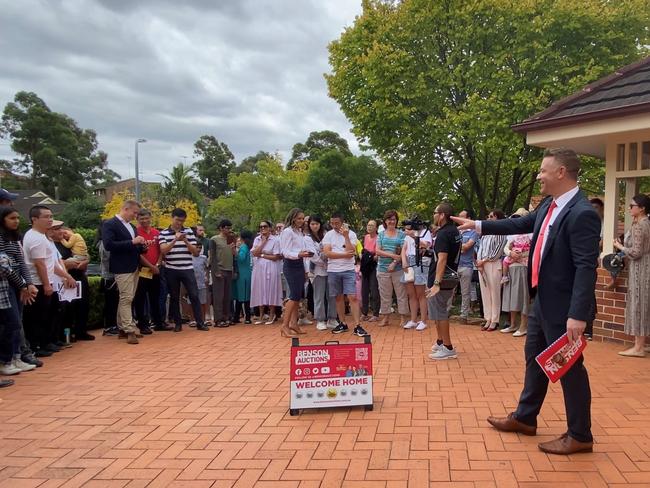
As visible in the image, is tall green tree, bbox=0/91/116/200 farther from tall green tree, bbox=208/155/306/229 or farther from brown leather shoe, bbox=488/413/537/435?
brown leather shoe, bbox=488/413/537/435

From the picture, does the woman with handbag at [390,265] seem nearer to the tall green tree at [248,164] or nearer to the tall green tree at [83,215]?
the tall green tree at [83,215]

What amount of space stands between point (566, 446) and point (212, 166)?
68.2 m

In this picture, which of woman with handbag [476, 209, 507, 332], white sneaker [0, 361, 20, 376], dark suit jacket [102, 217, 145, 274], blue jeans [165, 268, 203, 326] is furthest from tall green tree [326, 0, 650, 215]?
white sneaker [0, 361, 20, 376]

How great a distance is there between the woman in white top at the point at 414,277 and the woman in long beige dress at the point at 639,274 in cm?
284

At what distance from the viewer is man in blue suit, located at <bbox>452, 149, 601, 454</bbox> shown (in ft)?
10.8

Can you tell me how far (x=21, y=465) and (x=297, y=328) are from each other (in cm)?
498

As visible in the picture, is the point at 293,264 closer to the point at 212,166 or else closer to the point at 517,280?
the point at 517,280

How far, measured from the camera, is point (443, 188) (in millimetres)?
16516

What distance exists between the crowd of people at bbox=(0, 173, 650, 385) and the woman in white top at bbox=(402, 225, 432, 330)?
20 mm

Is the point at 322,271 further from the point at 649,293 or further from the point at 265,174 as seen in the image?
the point at 265,174

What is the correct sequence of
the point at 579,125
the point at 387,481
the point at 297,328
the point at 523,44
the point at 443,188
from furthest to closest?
the point at 443,188 < the point at 523,44 < the point at 297,328 < the point at 579,125 < the point at 387,481

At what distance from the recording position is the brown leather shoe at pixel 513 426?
152 inches

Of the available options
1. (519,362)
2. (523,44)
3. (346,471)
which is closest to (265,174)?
(523,44)

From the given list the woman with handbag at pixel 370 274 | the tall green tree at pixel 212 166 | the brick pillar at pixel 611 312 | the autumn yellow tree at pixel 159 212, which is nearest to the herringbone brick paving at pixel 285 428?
the brick pillar at pixel 611 312
